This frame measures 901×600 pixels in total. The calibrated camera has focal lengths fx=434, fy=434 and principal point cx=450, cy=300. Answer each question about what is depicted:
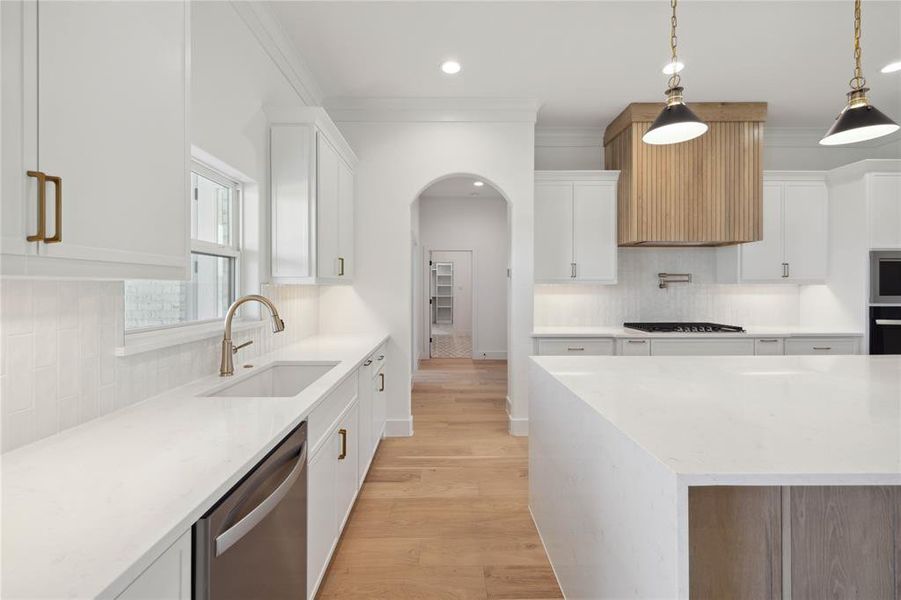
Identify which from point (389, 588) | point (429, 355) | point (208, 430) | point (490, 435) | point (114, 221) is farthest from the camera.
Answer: point (429, 355)

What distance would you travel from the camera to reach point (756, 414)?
1.26 metres

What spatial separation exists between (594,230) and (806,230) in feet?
6.42

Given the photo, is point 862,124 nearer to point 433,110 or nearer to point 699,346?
point 699,346

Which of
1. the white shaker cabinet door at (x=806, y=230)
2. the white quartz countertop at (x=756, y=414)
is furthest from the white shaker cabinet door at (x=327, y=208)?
the white shaker cabinet door at (x=806, y=230)

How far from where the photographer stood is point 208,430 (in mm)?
1233

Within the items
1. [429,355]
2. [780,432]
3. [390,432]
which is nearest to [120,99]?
[780,432]

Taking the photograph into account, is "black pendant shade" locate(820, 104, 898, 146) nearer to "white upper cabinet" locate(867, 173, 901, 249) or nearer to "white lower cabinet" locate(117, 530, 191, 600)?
"white upper cabinet" locate(867, 173, 901, 249)

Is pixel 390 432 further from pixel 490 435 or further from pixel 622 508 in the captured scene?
pixel 622 508

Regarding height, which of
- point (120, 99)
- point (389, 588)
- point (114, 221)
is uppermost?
point (120, 99)

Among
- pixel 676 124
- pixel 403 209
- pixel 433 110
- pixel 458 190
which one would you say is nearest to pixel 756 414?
pixel 676 124

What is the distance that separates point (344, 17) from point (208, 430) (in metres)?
2.43

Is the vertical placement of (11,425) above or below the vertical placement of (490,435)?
above

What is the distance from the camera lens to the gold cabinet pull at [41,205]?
31.3 inches

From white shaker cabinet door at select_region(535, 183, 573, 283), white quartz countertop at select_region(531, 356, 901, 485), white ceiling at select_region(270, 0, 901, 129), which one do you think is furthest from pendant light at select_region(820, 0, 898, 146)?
white shaker cabinet door at select_region(535, 183, 573, 283)
